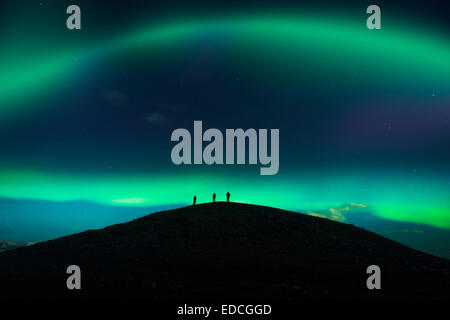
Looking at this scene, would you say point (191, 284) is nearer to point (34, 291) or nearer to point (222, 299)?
point (222, 299)

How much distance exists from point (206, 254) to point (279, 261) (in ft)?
21.9

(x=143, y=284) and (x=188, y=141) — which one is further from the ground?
(x=188, y=141)

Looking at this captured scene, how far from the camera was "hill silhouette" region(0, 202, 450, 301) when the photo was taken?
747 inches

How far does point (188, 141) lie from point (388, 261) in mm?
23175

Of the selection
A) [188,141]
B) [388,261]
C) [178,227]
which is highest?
[188,141]

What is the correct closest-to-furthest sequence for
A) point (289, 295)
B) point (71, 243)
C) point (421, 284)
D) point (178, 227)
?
point (289, 295) → point (421, 284) → point (71, 243) → point (178, 227)

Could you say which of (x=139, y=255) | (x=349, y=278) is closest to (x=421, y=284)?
(x=349, y=278)

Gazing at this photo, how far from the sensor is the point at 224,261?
26.6m

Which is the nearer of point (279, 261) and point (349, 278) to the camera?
point (349, 278)

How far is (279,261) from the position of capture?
27.5 meters

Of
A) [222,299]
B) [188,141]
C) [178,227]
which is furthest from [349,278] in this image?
[178,227]

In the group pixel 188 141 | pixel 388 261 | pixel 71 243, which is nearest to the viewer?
pixel 188 141

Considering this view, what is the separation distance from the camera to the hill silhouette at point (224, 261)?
62.3 ft

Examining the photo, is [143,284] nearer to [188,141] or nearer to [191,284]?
[191,284]
